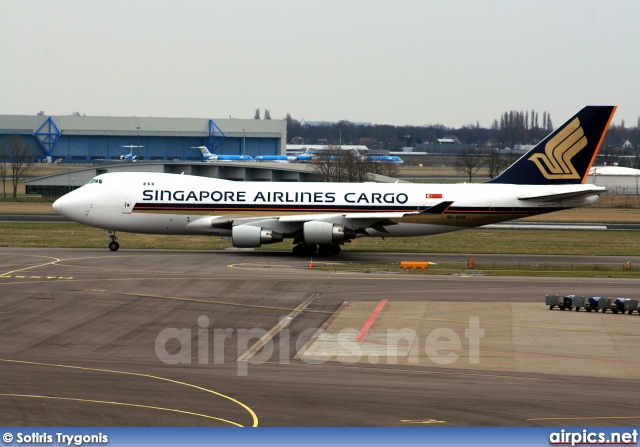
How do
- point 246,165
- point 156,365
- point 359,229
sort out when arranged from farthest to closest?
point 246,165 < point 359,229 < point 156,365

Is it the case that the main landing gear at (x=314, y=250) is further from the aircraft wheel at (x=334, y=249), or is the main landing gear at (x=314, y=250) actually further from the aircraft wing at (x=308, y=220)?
the aircraft wing at (x=308, y=220)

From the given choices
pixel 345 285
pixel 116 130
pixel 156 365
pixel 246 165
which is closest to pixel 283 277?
pixel 345 285

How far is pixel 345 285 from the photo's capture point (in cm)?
4231

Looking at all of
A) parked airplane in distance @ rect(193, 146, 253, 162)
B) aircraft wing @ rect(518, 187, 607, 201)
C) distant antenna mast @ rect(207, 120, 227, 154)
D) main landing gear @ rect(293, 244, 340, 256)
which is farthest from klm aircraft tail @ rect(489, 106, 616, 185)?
distant antenna mast @ rect(207, 120, 227, 154)

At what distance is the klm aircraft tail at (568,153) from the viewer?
178 ft

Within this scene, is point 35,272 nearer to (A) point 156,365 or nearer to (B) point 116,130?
(A) point 156,365

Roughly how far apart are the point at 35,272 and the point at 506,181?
29.7 metres

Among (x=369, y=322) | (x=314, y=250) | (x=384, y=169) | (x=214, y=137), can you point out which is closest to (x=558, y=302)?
(x=369, y=322)

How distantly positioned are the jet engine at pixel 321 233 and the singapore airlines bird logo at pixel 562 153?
13.8 meters

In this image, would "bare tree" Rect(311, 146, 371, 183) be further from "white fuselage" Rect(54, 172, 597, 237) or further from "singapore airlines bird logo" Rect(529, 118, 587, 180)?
"singapore airlines bird logo" Rect(529, 118, 587, 180)

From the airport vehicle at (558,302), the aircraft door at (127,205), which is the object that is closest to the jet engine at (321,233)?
the aircraft door at (127,205)

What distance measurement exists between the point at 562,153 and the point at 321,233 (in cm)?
1634

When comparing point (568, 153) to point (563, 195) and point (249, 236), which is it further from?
point (249, 236)

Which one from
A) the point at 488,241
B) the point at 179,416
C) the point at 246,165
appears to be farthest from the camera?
the point at 246,165
